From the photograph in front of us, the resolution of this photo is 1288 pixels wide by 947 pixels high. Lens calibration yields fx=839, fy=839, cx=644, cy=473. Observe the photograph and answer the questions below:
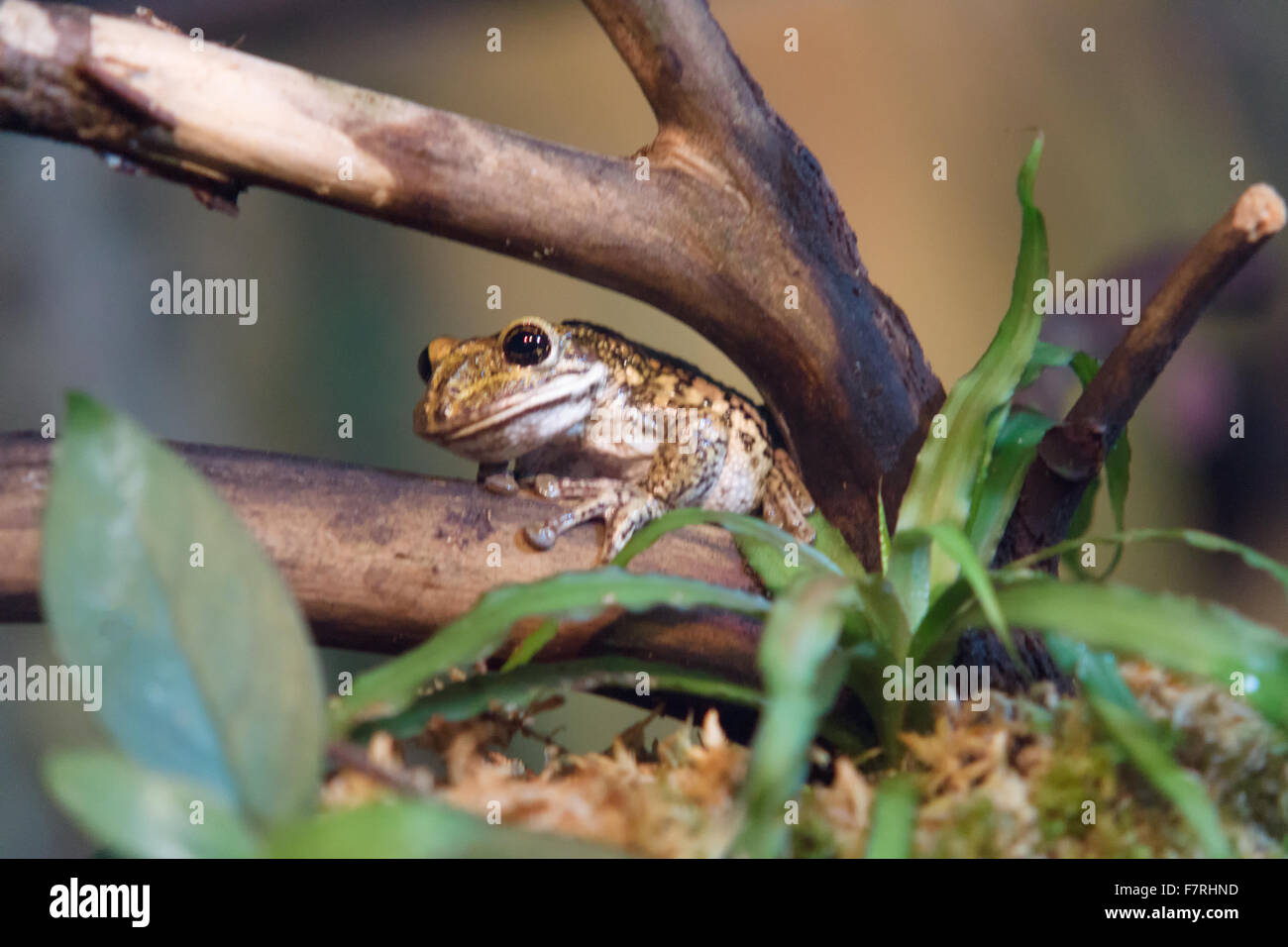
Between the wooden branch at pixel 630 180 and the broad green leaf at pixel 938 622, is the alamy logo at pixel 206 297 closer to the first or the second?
the wooden branch at pixel 630 180

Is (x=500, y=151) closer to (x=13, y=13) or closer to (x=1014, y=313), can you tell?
(x=13, y=13)

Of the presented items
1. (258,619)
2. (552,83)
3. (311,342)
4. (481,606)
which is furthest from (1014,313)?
(311,342)

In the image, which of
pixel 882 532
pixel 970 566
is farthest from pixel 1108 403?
pixel 970 566

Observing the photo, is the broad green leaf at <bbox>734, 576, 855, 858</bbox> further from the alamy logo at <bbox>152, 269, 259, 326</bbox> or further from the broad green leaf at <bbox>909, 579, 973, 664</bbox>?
the alamy logo at <bbox>152, 269, 259, 326</bbox>

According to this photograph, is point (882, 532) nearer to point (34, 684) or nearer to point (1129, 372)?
point (1129, 372)
